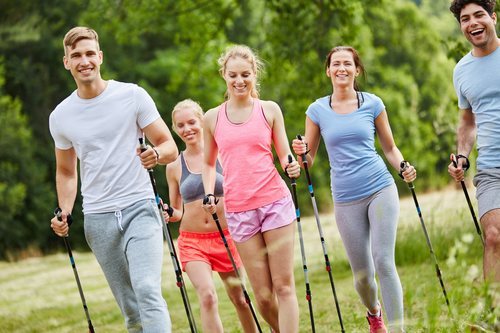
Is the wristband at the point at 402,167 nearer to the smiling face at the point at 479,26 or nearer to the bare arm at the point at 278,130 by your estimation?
the bare arm at the point at 278,130

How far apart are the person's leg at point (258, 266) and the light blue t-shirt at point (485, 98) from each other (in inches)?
59.3

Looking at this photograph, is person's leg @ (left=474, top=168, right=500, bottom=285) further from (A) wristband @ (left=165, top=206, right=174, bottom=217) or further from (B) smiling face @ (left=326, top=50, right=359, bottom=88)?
(A) wristband @ (left=165, top=206, right=174, bottom=217)

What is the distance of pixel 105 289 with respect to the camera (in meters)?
16.4

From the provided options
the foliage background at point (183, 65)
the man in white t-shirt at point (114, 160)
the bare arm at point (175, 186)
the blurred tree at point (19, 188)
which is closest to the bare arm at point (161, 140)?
the man in white t-shirt at point (114, 160)

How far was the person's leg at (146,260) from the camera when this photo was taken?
18.6ft

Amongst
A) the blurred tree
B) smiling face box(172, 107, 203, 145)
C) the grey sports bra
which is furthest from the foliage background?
the grey sports bra

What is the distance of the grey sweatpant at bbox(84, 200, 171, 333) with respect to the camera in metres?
5.69

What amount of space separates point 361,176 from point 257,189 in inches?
29.6

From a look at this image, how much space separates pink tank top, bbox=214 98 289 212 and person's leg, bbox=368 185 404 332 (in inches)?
25.7

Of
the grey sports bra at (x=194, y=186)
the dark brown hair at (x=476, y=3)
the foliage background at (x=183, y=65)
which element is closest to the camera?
the dark brown hair at (x=476, y=3)

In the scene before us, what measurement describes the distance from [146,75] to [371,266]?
30610 mm

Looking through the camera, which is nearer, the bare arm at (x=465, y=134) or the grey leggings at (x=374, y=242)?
the grey leggings at (x=374, y=242)

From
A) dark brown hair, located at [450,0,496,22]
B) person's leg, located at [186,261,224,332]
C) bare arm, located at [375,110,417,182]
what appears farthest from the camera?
person's leg, located at [186,261,224,332]

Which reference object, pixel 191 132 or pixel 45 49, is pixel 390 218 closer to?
pixel 191 132
